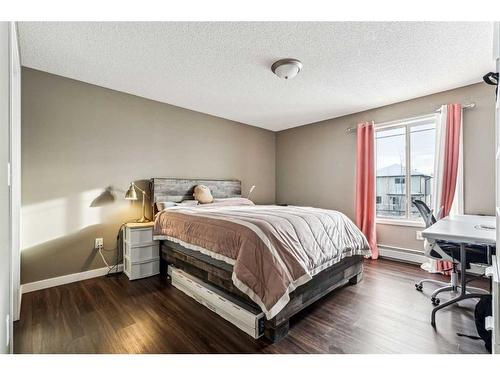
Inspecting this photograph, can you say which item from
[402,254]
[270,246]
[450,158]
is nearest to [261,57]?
[270,246]

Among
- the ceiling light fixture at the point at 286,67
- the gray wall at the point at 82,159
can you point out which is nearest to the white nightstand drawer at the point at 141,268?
the gray wall at the point at 82,159

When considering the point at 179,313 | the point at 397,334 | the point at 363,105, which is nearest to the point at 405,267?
the point at 397,334

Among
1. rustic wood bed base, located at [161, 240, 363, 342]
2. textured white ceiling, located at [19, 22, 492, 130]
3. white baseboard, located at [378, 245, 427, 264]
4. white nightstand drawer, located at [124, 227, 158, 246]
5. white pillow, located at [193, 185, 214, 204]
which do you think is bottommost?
white baseboard, located at [378, 245, 427, 264]

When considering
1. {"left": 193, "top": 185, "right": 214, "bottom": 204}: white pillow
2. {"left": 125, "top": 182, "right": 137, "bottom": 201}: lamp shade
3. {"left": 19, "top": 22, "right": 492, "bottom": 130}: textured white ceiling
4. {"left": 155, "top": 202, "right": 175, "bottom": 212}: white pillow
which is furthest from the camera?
{"left": 193, "top": 185, "right": 214, "bottom": 204}: white pillow

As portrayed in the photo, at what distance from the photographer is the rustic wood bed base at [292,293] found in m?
1.69

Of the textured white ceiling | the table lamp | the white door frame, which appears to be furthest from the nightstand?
the textured white ceiling

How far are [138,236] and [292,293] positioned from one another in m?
1.95

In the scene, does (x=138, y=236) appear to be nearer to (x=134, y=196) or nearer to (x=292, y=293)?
(x=134, y=196)

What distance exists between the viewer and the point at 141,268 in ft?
9.18

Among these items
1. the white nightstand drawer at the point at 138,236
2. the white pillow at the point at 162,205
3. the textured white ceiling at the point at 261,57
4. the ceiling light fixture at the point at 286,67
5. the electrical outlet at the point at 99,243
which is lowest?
the electrical outlet at the point at 99,243

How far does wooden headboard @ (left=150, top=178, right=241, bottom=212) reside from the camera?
3.29 meters

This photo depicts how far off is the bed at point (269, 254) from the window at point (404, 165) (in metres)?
1.51

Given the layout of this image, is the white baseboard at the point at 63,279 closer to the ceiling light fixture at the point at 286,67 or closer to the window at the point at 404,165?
the ceiling light fixture at the point at 286,67

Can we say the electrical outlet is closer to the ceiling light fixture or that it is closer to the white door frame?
the white door frame
